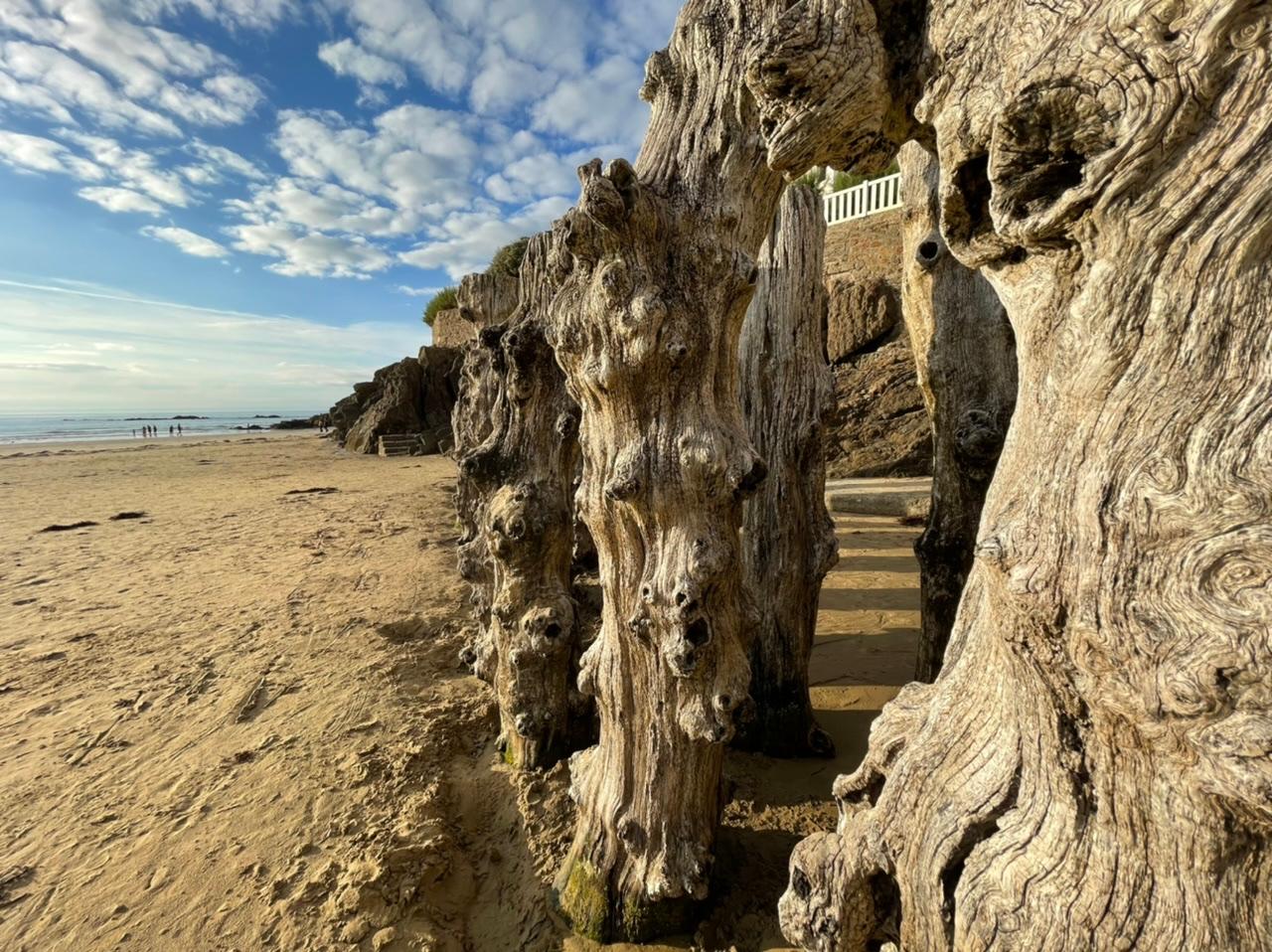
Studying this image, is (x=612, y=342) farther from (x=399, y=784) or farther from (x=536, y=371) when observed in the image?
(x=399, y=784)

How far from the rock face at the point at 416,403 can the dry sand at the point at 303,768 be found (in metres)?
15.0

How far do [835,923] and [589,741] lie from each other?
2201 mm

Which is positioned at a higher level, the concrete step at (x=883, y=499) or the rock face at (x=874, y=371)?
the rock face at (x=874, y=371)

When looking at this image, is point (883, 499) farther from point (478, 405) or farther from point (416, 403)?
point (416, 403)

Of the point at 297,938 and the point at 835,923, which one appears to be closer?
the point at 835,923

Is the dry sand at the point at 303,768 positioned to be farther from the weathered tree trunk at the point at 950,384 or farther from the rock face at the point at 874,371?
the rock face at the point at 874,371

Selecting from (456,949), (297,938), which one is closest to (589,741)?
(456,949)

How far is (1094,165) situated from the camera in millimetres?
1122

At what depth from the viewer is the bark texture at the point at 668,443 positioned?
2.13 meters

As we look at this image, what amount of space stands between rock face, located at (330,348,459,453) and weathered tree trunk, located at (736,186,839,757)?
63.5 ft

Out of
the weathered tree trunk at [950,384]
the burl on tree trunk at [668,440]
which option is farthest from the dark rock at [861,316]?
the burl on tree trunk at [668,440]

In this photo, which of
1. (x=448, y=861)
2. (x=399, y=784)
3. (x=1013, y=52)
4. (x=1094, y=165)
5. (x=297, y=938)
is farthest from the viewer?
(x=399, y=784)

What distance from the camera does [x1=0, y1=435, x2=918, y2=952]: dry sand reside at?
2.58m

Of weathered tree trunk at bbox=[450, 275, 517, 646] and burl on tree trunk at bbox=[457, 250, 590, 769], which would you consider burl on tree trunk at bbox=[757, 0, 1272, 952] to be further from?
weathered tree trunk at bbox=[450, 275, 517, 646]
